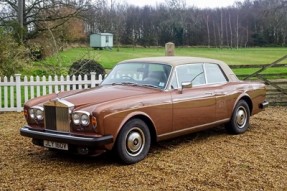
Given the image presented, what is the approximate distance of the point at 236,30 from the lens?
83312 mm

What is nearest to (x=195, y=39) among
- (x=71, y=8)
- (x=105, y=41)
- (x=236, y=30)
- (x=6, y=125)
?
(x=236, y=30)

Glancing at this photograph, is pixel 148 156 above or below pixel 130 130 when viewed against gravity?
below

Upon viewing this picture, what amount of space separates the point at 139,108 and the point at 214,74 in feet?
8.04

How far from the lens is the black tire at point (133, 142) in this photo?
19.0ft

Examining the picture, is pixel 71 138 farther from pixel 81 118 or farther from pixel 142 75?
pixel 142 75

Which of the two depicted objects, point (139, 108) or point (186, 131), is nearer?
point (139, 108)

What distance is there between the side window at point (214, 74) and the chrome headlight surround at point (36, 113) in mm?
3224

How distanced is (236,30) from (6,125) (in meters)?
78.7

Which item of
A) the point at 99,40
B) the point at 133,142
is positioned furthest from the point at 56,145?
the point at 99,40

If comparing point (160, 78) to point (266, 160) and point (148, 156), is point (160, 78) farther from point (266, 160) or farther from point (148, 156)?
point (266, 160)

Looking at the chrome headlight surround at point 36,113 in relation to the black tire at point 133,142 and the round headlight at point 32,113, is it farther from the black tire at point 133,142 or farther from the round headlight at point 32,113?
the black tire at point 133,142

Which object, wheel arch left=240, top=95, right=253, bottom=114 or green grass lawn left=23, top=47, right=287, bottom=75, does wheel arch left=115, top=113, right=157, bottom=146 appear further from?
green grass lawn left=23, top=47, right=287, bottom=75

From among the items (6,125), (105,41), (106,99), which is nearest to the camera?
(106,99)

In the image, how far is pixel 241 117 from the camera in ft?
26.9
